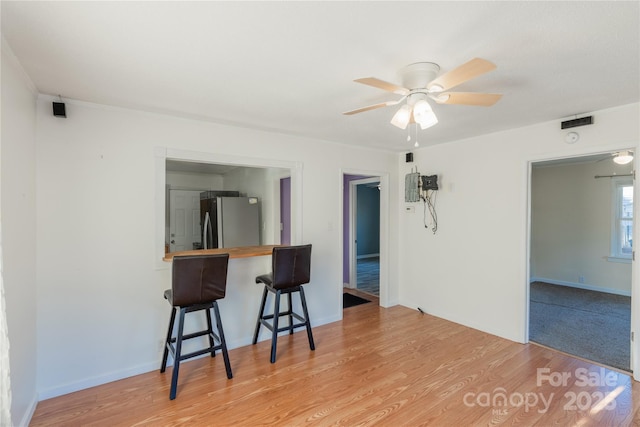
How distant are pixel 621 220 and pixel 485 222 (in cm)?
343

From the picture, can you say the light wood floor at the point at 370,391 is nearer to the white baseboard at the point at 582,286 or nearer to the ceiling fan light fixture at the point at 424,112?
the ceiling fan light fixture at the point at 424,112

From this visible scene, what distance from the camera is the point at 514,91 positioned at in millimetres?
2266

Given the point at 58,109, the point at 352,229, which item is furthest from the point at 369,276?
the point at 58,109

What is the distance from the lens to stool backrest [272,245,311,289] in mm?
2918

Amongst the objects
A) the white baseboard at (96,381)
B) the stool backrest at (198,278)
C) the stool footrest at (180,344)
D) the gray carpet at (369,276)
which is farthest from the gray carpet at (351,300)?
the white baseboard at (96,381)

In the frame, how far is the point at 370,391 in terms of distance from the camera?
95.7 inches

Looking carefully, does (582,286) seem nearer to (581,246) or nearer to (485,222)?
(581,246)

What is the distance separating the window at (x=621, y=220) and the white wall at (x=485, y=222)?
3335 millimetres

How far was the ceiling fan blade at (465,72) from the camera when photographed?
4.69 ft

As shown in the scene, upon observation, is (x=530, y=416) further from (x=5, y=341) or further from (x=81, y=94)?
(x=81, y=94)

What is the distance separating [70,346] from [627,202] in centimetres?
761

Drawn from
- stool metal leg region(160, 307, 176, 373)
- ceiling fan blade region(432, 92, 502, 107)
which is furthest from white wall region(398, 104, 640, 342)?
stool metal leg region(160, 307, 176, 373)

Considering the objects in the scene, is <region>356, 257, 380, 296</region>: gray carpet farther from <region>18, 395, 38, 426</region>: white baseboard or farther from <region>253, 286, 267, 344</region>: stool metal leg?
<region>18, 395, 38, 426</region>: white baseboard

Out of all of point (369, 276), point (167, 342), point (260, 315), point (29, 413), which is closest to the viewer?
point (29, 413)
